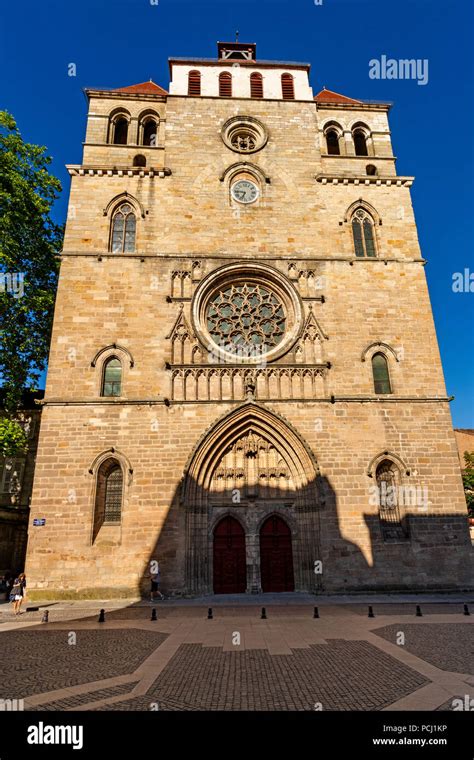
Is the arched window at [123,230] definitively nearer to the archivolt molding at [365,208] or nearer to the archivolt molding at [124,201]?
the archivolt molding at [124,201]

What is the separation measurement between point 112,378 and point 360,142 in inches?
670

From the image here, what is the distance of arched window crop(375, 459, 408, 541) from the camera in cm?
1516

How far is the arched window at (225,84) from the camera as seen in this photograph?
22.0 m

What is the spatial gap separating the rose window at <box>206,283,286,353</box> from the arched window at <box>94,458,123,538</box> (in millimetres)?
6243

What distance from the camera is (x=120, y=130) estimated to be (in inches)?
820

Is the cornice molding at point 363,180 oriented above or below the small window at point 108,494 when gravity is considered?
above

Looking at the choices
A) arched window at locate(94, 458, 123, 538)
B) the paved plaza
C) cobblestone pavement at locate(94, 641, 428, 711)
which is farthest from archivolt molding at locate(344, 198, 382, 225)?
cobblestone pavement at locate(94, 641, 428, 711)

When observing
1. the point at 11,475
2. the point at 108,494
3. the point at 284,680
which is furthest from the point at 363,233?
the point at 11,475

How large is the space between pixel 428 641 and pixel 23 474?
18785mm

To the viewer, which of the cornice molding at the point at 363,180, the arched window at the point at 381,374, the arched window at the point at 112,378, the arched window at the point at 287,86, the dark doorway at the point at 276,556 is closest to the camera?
the dark doorway at the point at 276,556

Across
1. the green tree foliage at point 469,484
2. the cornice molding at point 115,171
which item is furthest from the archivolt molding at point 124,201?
the green tree foliage at point 469,484

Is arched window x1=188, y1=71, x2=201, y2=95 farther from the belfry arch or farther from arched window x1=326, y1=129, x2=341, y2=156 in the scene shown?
the belfry arch

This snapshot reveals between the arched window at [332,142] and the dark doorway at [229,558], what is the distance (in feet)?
59.2
